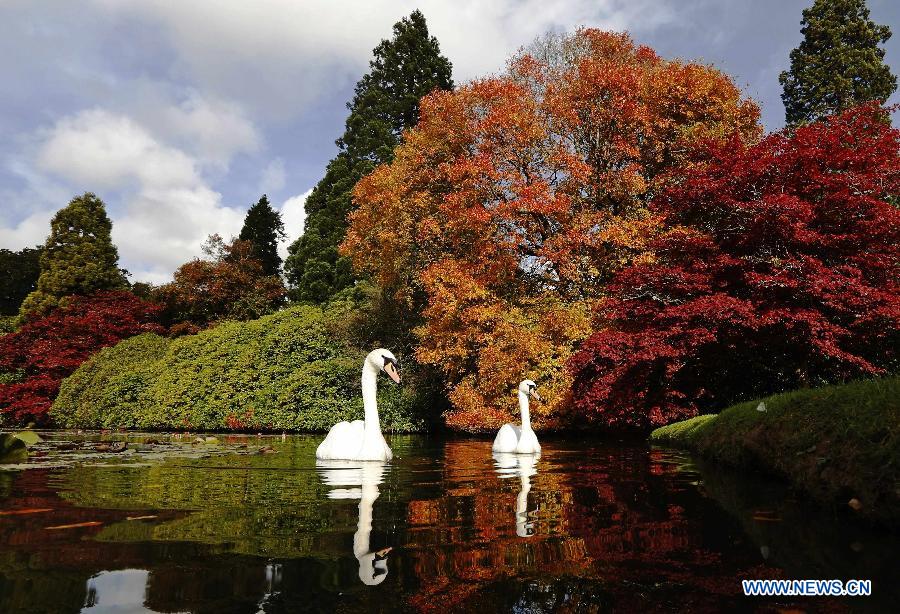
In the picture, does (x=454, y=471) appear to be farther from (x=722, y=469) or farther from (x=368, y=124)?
(x=368, y=124)

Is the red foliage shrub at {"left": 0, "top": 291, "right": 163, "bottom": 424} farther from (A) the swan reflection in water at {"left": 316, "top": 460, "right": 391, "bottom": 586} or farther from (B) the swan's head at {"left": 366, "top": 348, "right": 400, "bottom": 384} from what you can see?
(A) the swan reflection in water at {"left": 316, "top": 460, "right": 391, "bottom": 586}

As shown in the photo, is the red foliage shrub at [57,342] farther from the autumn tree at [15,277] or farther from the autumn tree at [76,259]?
the autumn tree at [15,277]

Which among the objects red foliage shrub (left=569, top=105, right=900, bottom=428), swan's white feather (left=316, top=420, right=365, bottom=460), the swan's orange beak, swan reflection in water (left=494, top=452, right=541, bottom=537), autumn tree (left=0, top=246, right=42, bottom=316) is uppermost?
autumn tree (left=0, top=246, right=42, bottom=316)

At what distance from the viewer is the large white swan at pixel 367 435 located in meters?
7.02

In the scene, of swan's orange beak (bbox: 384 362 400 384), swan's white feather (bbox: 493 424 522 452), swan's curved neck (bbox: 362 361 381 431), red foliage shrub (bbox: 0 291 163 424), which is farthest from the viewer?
red foliage shrub (bbox: 0 291 163 424)

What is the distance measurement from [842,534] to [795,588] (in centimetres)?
133

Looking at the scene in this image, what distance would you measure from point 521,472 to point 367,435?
2002mm

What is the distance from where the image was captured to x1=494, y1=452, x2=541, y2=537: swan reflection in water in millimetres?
3205

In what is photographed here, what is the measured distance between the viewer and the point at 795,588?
216 cm

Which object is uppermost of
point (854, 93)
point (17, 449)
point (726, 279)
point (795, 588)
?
point (854, 93)

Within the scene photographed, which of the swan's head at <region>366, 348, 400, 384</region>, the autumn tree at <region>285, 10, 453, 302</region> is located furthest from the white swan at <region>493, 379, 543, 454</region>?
the autumn tree at <region>285, 10, 453, 302</region>

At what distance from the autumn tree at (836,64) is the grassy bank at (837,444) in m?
22.5

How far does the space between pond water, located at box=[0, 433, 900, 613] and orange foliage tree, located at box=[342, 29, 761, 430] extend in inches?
386

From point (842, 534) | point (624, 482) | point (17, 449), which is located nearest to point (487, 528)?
point (842, 534)
